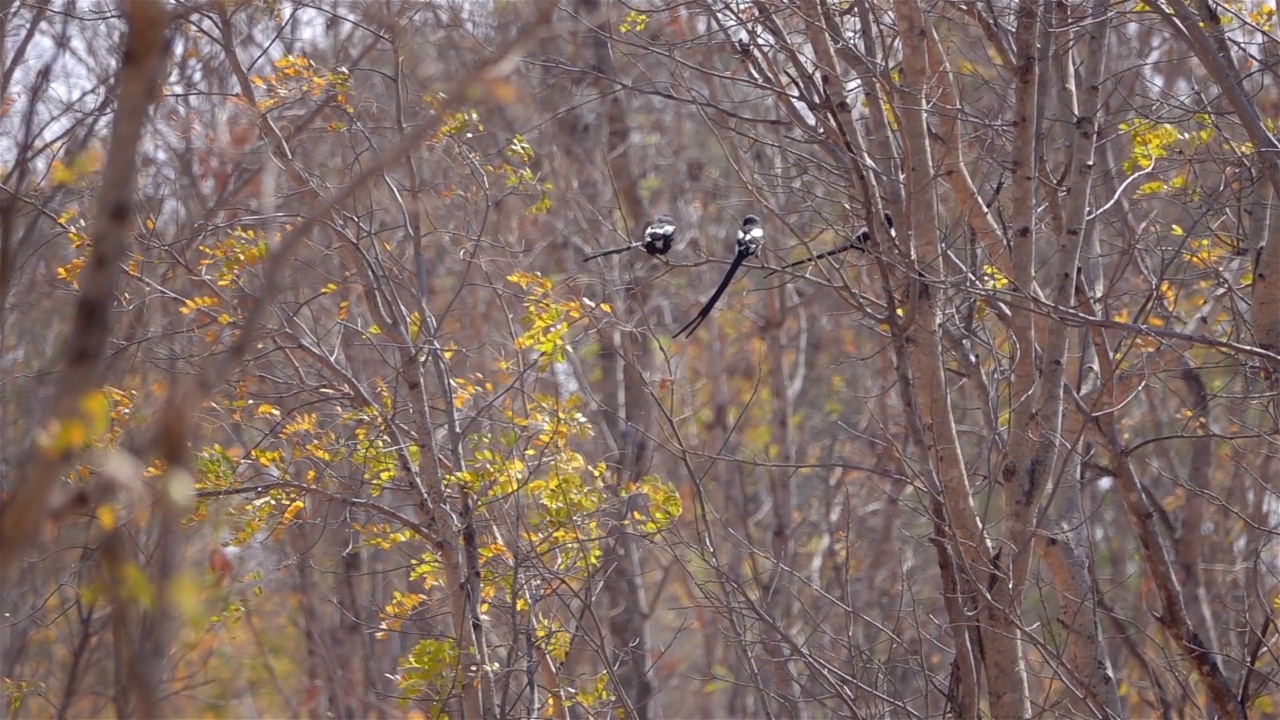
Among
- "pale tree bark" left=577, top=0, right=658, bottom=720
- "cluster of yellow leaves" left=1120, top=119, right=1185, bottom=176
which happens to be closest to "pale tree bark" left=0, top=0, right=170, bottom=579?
"cluster of yellow leaves" left=1120, top=119, right=1185, bottom=176

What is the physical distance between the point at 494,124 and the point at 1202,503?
22.3 ft

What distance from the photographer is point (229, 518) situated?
5.53 metres

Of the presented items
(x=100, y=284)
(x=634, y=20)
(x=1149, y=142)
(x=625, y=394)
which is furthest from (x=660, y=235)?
(x=100, y=284)

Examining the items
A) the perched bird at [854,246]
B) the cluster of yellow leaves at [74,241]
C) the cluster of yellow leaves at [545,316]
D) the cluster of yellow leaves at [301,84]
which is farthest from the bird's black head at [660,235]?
the cluster of yellow leaves at [74,241]

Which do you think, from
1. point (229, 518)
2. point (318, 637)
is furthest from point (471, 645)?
point (318, 637)

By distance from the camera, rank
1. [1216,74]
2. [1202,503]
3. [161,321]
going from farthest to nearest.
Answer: [1202,503], [161,321], [1216,74]

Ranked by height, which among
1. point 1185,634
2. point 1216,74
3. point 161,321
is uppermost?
point 161,321

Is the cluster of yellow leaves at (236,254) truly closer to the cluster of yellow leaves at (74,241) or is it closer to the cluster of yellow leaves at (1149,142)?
the cluster of yellow leaves at (74,241)

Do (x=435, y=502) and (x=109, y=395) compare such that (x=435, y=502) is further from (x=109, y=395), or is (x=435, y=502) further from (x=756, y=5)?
(x=756, y=5)

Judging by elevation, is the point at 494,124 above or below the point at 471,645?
above

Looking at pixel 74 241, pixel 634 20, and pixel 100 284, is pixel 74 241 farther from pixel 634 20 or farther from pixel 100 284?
pixel 100 284

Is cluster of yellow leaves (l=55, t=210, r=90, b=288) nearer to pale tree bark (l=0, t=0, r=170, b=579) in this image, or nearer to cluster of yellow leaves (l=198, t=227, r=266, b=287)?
cluster of yellow leaves (l=198, t=227, r=266, b=287)

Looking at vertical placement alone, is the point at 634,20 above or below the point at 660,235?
above

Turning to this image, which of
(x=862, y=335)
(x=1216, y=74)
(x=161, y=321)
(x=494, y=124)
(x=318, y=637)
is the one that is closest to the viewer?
(x=1216, y=74)
